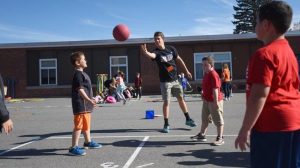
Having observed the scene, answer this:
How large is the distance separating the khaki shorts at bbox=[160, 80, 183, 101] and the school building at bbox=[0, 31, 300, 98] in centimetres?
2218

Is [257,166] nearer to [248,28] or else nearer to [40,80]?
[40,80]

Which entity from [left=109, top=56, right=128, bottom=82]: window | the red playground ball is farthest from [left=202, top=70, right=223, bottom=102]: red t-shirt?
[left=109, top=56, right=128, bottom=82]: window

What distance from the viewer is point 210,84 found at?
733 cm

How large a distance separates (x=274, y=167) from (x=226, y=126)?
22.7 feet

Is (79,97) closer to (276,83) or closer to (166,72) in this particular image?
(166,72)

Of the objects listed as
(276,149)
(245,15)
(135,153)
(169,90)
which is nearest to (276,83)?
(276,149)

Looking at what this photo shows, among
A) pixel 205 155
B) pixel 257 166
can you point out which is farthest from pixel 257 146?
pixel 205 155

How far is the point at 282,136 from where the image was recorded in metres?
3.05

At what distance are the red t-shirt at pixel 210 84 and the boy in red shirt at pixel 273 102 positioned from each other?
4.04 meters

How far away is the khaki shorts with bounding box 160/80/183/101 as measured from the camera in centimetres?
885

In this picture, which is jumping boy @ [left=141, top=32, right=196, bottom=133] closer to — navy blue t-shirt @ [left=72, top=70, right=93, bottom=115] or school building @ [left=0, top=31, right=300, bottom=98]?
navy blue t-shirt @ [left=72, top=70, right=93, bottom=115]

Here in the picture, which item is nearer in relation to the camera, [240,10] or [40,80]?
[40,80]

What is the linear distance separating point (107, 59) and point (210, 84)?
25.8 metres

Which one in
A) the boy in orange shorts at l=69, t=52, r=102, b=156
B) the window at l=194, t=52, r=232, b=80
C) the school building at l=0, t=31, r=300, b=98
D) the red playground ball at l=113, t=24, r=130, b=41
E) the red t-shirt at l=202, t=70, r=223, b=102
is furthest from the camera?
the window at l=194, t=52, r=232, b=80
